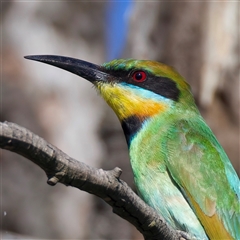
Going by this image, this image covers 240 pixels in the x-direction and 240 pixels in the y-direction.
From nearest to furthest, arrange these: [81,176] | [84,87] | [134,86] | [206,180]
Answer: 1. [81,176]
2. [206,180]
3. [134,86]
4. [84,87]

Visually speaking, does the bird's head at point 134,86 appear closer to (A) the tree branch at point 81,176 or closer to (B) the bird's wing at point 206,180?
(B) the bird's wing at point 206,180

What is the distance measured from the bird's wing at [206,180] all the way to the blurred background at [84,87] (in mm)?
2289

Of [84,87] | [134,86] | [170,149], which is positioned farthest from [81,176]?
[84,87]

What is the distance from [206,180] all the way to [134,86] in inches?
30.1

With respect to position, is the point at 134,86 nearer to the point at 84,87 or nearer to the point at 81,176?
the point at 81,176

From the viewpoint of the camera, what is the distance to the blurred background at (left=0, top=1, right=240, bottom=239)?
6156mm

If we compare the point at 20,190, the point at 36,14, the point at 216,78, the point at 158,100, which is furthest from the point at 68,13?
the point at 158,100

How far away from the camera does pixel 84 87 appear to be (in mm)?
8516

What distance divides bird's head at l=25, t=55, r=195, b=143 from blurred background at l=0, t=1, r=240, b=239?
1968mm

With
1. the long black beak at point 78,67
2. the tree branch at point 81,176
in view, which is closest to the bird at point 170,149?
the long black beak at point 78,67

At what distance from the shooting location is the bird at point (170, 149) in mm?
3496

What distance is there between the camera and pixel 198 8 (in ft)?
20.4

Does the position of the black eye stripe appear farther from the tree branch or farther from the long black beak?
the tree branch

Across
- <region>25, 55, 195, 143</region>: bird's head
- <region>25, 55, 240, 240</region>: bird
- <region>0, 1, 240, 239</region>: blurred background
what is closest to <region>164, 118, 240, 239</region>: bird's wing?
<region>25, 55, 240, 240</region>: bird
